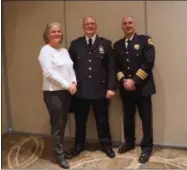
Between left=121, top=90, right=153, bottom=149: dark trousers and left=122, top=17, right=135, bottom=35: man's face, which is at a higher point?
left=122, top=17, right=135, bottom=35: man's face

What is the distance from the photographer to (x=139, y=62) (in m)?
3.13

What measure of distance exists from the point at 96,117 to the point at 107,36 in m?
0.93

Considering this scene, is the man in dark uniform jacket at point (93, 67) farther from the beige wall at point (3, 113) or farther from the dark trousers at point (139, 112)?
the beige wall at point (3, 113)

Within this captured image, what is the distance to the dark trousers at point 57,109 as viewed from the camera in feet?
9.68

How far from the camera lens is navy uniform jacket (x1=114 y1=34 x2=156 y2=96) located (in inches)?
120

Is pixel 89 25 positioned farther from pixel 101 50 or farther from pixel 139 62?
pixel 139 62

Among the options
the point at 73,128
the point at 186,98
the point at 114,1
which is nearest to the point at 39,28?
the point at 114,1

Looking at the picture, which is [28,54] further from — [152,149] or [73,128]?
[152,149]

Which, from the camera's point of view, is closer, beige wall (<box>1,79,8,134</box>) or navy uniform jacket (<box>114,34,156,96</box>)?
navy uniform jacket (<box>114,34,156,96</box>)

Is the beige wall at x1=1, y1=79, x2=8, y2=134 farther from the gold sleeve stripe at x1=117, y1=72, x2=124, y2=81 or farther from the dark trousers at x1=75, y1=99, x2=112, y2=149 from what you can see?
the gold sleeve stripe at x1=117, y1=72, x2=124, y2=81

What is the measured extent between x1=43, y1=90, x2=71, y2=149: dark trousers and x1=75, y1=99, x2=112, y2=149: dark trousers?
A: 266mm

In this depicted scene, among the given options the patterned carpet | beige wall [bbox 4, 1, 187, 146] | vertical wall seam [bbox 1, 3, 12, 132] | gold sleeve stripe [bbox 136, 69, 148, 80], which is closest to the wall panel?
beige wall [bbox 4, 1, 187, 146]

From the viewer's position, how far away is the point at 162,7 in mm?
3311

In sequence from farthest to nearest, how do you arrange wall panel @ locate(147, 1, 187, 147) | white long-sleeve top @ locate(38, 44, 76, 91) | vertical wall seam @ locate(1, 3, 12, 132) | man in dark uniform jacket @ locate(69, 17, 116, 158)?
vertical wall seam @ locate(1, 3, 12, 132) < wall panel @ locate(147, 1, 187, 147) < man in dark uniform jacket @ locate(69, 17, 116, 158) < white long-sleeve top @ locate(38, 44, 76, 91)
